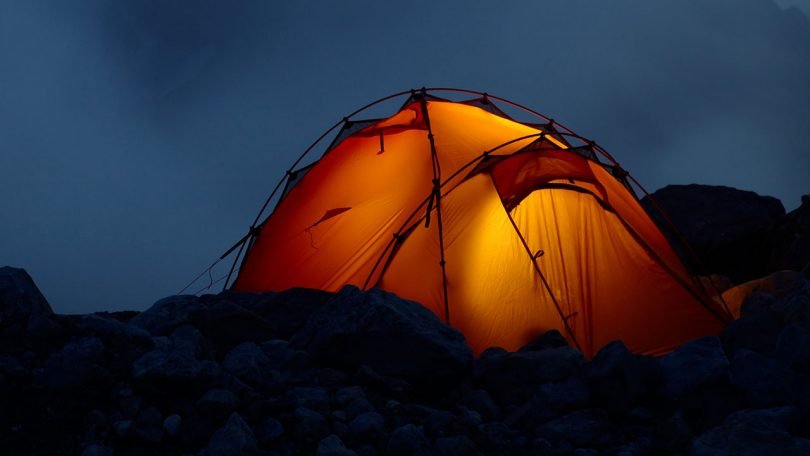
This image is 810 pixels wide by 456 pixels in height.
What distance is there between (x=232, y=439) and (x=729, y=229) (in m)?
11.2

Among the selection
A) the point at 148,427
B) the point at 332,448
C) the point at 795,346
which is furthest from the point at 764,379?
the point at 148,427

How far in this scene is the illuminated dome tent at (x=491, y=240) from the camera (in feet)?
31.1

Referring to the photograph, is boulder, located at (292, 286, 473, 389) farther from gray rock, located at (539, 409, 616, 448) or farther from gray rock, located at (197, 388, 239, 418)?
gray rock, located at (197, 388, 239, 418)

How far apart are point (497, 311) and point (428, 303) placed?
0.73 metres

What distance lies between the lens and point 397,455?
5484 millimetres

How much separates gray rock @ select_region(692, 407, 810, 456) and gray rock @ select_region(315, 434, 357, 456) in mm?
2068

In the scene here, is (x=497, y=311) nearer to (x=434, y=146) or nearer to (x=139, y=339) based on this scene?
(x=434, y=146)

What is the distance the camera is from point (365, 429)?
5.63 metres

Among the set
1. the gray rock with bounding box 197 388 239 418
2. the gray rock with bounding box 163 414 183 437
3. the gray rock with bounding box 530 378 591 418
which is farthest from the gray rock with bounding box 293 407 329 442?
the gray rock with bounding box 530 378 591 418

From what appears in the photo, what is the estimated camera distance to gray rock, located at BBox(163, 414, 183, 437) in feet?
17.6

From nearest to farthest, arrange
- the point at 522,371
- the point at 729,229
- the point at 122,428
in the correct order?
the point at 122,428
the point at 522,371
the point at 729,229

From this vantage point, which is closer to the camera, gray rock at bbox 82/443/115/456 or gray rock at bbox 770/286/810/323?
gray rock at bbox 82/443/115/456

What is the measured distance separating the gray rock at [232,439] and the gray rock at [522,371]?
230cm

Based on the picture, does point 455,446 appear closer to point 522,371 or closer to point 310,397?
point 310,397
